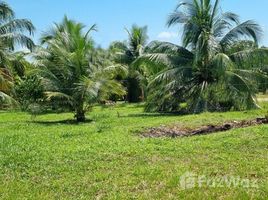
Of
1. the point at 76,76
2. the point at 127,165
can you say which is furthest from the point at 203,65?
the point at 127,165

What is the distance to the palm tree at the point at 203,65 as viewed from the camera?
1955 cm

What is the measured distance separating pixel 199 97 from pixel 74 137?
979 cm

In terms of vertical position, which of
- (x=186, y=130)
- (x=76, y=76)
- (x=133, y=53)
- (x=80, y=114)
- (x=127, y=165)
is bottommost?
(x=127, y=165)

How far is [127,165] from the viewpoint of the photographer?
7.62 meters

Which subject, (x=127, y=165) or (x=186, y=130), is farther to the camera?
(x=186, y=130)

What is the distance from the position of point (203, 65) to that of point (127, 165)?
13686 millimetres

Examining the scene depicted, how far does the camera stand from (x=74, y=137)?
11.1 m

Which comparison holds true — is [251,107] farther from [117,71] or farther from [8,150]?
[8,150]

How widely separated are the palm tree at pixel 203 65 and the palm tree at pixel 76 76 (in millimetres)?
3409

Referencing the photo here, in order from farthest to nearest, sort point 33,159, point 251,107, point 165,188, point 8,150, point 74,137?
point 251,107 < point 74,137 < point 8,150 < point 33,159 < point 165,188

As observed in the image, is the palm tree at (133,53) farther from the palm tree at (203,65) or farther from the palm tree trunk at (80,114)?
the palm tree trunk at (80,114)

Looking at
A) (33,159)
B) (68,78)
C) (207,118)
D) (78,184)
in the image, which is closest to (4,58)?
(68,78)

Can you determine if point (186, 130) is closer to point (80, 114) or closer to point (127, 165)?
point (127, 165)

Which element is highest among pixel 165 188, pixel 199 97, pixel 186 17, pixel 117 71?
pixel 186 17
